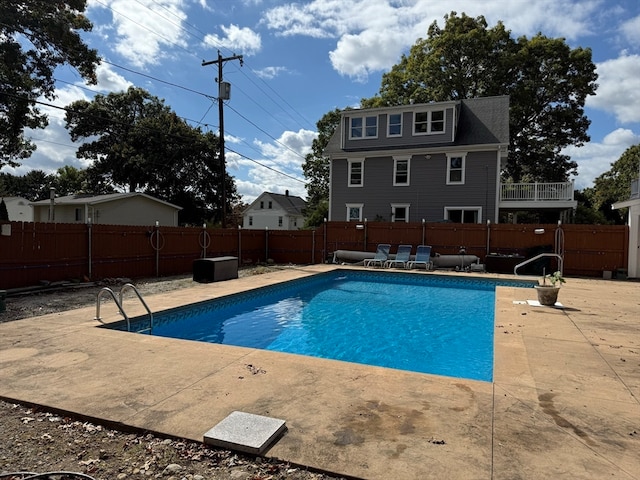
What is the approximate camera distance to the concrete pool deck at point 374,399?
8.38ft

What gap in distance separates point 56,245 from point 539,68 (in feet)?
95.5

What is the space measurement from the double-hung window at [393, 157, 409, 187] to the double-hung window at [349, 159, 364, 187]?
5.86 feet

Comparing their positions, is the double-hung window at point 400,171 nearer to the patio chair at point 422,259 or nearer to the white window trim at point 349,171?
the white window trim at point 349,171

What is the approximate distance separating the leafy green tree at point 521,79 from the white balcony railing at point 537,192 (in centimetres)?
952

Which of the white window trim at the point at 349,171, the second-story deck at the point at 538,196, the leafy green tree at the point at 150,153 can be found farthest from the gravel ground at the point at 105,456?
the leafy green tree at the point at 150,153

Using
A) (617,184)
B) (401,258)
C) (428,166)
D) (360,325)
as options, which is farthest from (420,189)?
(617,184)

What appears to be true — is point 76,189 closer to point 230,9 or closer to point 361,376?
point 230,9

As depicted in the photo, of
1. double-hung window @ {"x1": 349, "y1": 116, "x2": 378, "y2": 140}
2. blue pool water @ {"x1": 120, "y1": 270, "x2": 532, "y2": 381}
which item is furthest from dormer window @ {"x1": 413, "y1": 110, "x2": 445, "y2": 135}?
blue pool water @ {"x1": 120, "y1": 270, "x2": 532, "y2": 381}

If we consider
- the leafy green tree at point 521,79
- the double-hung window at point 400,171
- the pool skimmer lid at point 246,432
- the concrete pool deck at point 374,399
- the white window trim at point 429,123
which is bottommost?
the concrete pool deck at point 374,399

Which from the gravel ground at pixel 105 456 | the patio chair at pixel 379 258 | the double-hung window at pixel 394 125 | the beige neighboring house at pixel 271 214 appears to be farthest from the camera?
the beige neighboring house at pixel 271 214

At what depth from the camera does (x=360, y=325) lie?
8.24 metres

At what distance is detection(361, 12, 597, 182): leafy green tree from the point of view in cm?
2598

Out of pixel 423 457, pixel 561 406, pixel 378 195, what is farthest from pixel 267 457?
pixel 378 195

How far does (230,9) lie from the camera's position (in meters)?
13.2
